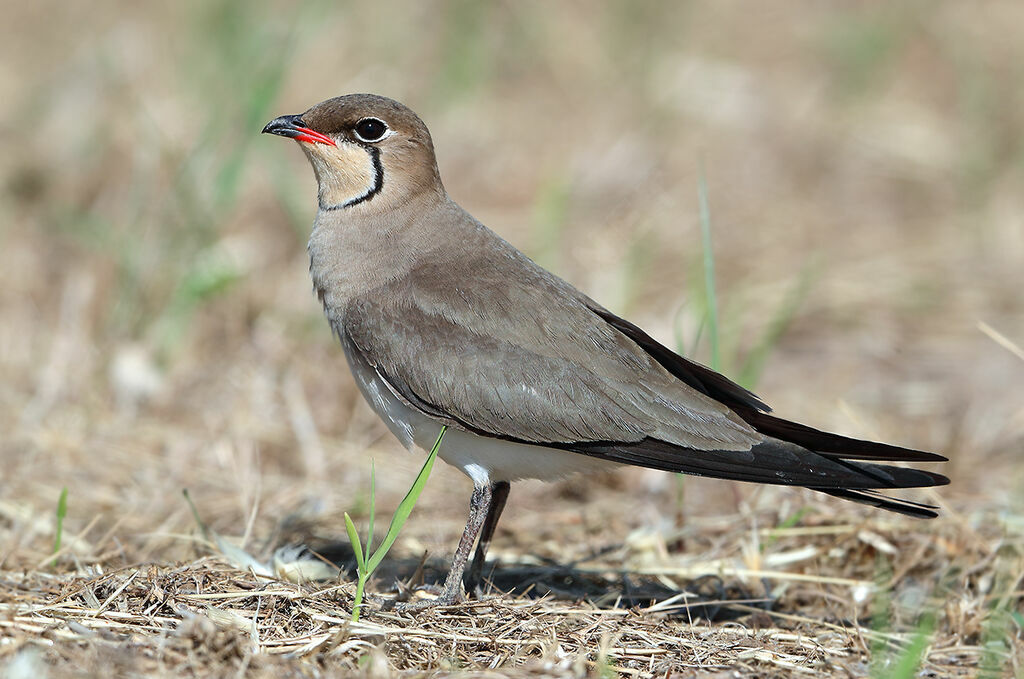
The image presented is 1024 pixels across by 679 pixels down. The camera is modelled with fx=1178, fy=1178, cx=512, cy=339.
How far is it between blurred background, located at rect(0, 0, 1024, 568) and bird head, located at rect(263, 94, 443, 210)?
1.18 metres

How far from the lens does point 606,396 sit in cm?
366

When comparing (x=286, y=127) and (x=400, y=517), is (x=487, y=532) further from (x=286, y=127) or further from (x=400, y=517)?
(x=286, y=127)

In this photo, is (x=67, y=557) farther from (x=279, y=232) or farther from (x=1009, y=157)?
(x=1009, y=157)

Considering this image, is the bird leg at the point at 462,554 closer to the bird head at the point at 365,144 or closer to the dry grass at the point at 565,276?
the dry grass at the point at 565,276

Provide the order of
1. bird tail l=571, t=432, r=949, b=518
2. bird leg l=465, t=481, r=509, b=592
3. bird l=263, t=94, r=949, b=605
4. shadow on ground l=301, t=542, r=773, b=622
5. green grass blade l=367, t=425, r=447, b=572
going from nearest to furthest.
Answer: green grass blade l=367, t=425, r=447, b=572 → bird tail l=571, t=432, r=949, b=518 → bird l=263, t=94, r=949, b=605 → shadow on ground l=301, t=542, r=773, b=622 → bird leg l=465, t=481, r=509, b=592

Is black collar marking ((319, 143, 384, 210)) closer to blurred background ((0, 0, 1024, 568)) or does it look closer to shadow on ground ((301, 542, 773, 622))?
blurred background ((0, 0, 1024, 568))

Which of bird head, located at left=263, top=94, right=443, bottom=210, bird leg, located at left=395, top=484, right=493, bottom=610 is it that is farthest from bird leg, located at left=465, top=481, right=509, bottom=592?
bird head, located at left=263, top=94, right=443, bottom=210

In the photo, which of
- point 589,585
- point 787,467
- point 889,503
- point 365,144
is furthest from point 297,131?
point 889,503

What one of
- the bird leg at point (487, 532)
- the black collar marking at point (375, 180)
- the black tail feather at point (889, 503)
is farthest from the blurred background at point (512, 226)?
the black collar marking at point (375, 180)

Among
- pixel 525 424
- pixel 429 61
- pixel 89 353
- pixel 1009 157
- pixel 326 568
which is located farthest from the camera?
pixel 429 61

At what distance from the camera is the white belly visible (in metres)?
3.73

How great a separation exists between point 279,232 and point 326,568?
3411 millimetres

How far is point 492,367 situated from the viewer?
12.2ft

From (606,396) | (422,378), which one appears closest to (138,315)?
(422,378)
